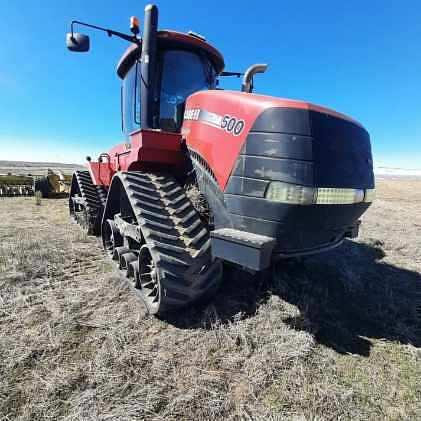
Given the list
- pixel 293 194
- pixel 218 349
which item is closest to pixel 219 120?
pixel 293 194

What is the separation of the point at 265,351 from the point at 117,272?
2.08 m

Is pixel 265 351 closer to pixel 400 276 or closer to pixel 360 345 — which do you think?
pixel 360 345

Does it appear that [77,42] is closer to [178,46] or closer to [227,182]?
[178,46]

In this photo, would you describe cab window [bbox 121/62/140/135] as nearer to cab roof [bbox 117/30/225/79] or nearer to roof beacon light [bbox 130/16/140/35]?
cab roof [bbox 117/30/225/79]

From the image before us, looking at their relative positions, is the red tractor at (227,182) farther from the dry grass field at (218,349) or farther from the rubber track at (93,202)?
the rubber track at (93,202)

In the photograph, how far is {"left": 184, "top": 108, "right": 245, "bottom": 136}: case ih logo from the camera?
2.37 m

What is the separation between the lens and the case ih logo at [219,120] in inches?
93.1

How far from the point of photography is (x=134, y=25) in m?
3.60

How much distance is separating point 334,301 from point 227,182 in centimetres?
181

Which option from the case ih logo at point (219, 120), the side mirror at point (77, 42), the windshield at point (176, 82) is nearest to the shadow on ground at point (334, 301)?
the case ih logo at point (219, 120)

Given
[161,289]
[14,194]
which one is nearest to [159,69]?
[161,289]

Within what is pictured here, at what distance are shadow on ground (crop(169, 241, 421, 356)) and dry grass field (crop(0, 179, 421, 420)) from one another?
15 millimetres

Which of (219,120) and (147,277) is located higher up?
(219,120)

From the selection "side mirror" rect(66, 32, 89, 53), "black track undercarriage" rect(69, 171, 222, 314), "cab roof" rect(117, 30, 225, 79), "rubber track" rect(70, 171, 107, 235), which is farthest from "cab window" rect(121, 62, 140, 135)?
"rubber track" rect(70, 171, 107, 235)
